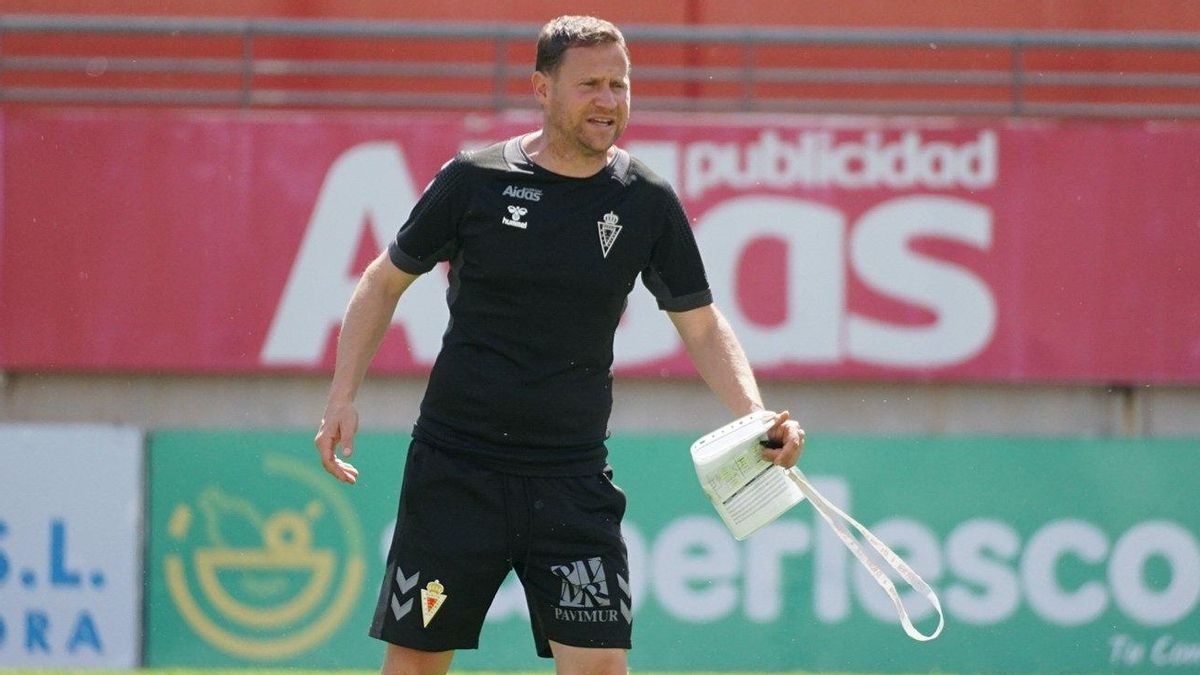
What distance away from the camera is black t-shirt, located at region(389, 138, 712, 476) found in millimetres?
4453

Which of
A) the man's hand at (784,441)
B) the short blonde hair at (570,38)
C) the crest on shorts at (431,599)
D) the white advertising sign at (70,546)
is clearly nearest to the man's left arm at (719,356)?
the man's hand at (784,441)

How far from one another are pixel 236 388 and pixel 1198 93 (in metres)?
7.29

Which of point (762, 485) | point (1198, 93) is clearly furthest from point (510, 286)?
point (1198, 93)

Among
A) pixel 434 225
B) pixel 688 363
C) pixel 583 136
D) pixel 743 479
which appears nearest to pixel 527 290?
pixel 434 225

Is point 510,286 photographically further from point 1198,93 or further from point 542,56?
A: point 1198,93

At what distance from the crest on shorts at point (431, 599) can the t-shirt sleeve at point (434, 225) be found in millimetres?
762

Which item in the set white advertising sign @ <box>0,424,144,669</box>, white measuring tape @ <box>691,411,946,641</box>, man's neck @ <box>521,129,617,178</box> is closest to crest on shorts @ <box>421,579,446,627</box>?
white measuring tape @ <box>691,411,946,641</box>

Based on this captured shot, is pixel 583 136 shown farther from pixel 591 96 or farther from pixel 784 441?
pixel 784 441

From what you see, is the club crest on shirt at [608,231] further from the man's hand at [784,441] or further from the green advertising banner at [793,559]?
the green advertising banner at [793,559]

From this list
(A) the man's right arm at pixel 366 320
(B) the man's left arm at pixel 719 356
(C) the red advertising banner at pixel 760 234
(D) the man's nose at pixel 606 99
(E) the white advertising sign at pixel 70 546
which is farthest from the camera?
(C) the red advertising banner at pixel 760 234

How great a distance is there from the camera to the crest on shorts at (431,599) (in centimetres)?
445

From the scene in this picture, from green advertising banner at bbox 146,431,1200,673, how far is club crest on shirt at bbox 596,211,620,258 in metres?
5.51

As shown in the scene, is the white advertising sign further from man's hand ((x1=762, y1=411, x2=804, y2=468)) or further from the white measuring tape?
man's hand ((x1=762, y1=411, x2=804, y2=468))

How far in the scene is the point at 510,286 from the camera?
14.6 feet
